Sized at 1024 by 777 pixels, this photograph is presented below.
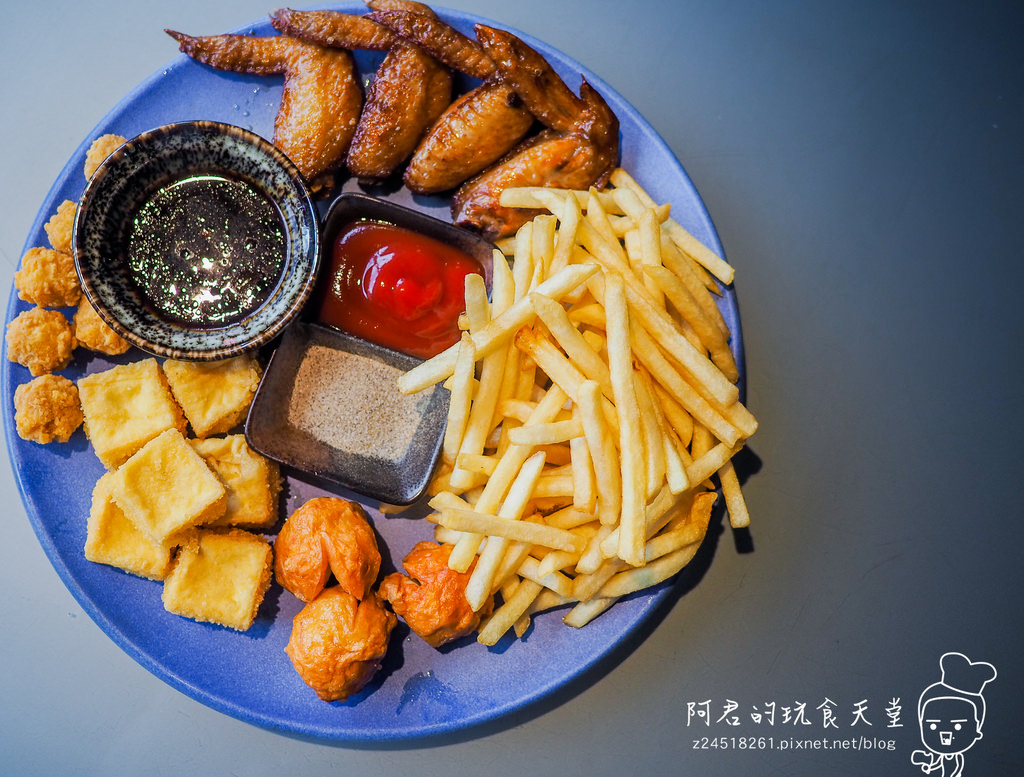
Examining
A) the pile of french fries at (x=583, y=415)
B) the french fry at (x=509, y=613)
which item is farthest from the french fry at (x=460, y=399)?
the french fry at (x=509, y=613)

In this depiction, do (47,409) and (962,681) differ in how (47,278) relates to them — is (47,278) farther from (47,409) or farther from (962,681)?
(962,681)

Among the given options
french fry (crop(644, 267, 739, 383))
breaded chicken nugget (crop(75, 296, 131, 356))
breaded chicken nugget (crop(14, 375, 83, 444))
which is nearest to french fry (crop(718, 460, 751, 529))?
french fry (crop(644, 267, 739, 383))

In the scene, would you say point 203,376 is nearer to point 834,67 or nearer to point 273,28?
point 273,28

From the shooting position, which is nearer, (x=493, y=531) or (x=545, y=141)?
(x=493, y=531)

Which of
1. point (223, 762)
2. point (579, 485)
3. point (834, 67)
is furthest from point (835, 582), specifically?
point (223, 762)

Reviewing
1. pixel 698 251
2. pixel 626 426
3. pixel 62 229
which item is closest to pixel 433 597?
pixel 626 426

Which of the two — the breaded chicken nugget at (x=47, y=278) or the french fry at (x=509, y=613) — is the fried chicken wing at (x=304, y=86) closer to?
the breaded chicken nugget at (x=47, y=278)
